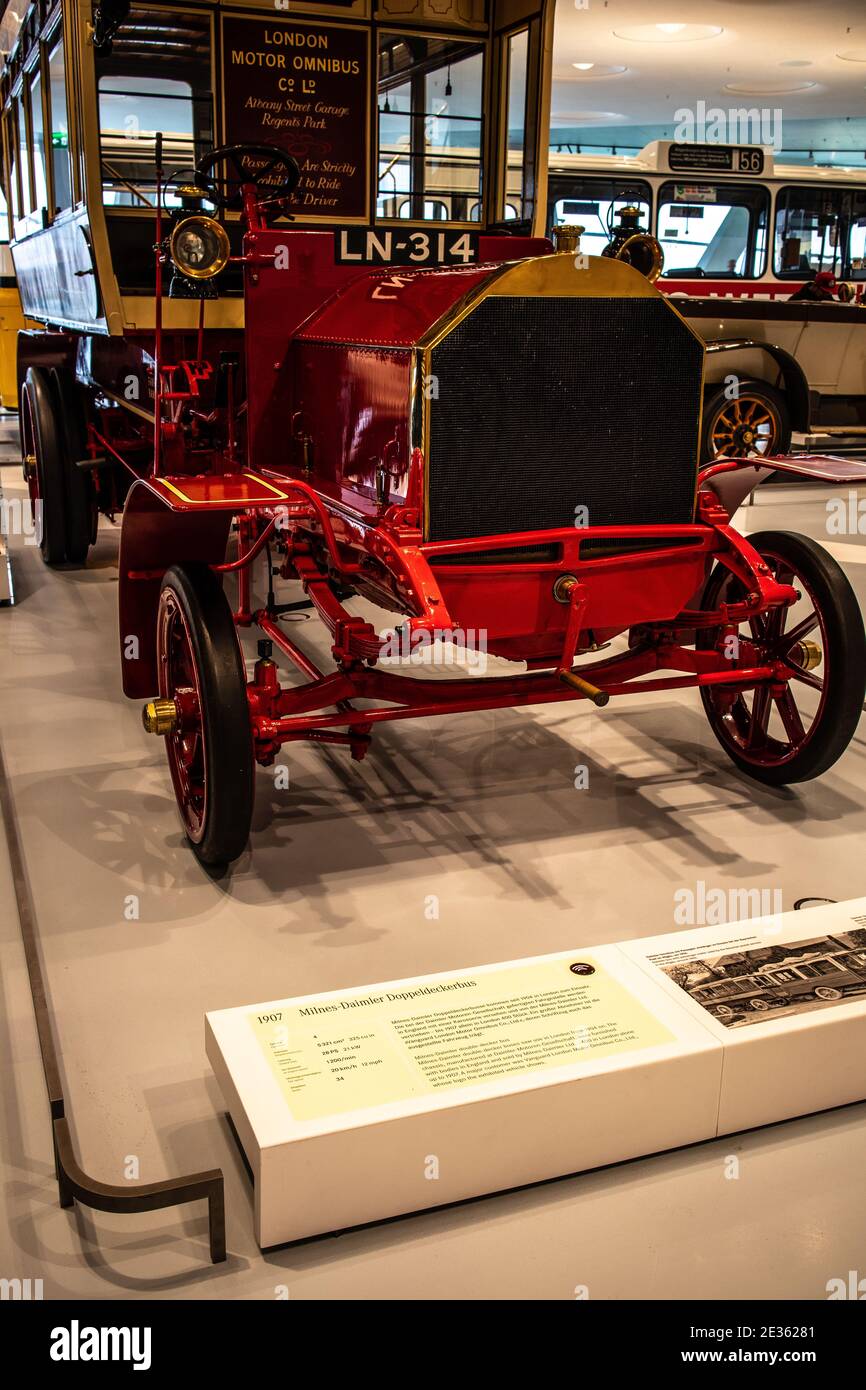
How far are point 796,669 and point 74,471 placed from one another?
12.5 feet

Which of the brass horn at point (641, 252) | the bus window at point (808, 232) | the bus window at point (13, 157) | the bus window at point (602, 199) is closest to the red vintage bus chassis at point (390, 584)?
the brass horn at point (641, 252)

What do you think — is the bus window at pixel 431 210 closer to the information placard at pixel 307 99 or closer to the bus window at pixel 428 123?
the bus window at pixel 428 123

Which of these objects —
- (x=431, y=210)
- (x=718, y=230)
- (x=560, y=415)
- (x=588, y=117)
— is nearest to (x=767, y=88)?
(x=588, y=117)

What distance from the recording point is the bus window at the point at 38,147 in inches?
220

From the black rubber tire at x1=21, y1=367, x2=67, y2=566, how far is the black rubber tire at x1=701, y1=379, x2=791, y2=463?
495cm

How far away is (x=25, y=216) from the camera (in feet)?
21.6

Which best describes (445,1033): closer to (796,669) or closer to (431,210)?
(796,669)

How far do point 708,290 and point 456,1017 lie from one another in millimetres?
9928

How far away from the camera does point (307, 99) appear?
15.2ft

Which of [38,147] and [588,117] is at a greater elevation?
[588,117]

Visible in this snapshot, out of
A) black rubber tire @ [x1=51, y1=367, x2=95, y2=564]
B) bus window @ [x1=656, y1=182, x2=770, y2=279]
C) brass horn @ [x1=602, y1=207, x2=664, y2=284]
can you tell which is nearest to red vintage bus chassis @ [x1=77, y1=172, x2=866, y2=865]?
brass horn @ [x1=602, y1=207, x2=664, y2=284]

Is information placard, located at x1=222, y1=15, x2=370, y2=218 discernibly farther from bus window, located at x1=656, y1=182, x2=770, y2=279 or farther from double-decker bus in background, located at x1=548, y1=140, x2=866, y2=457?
bus window, located at x1=656, y1=182, x2=770, y2=279
